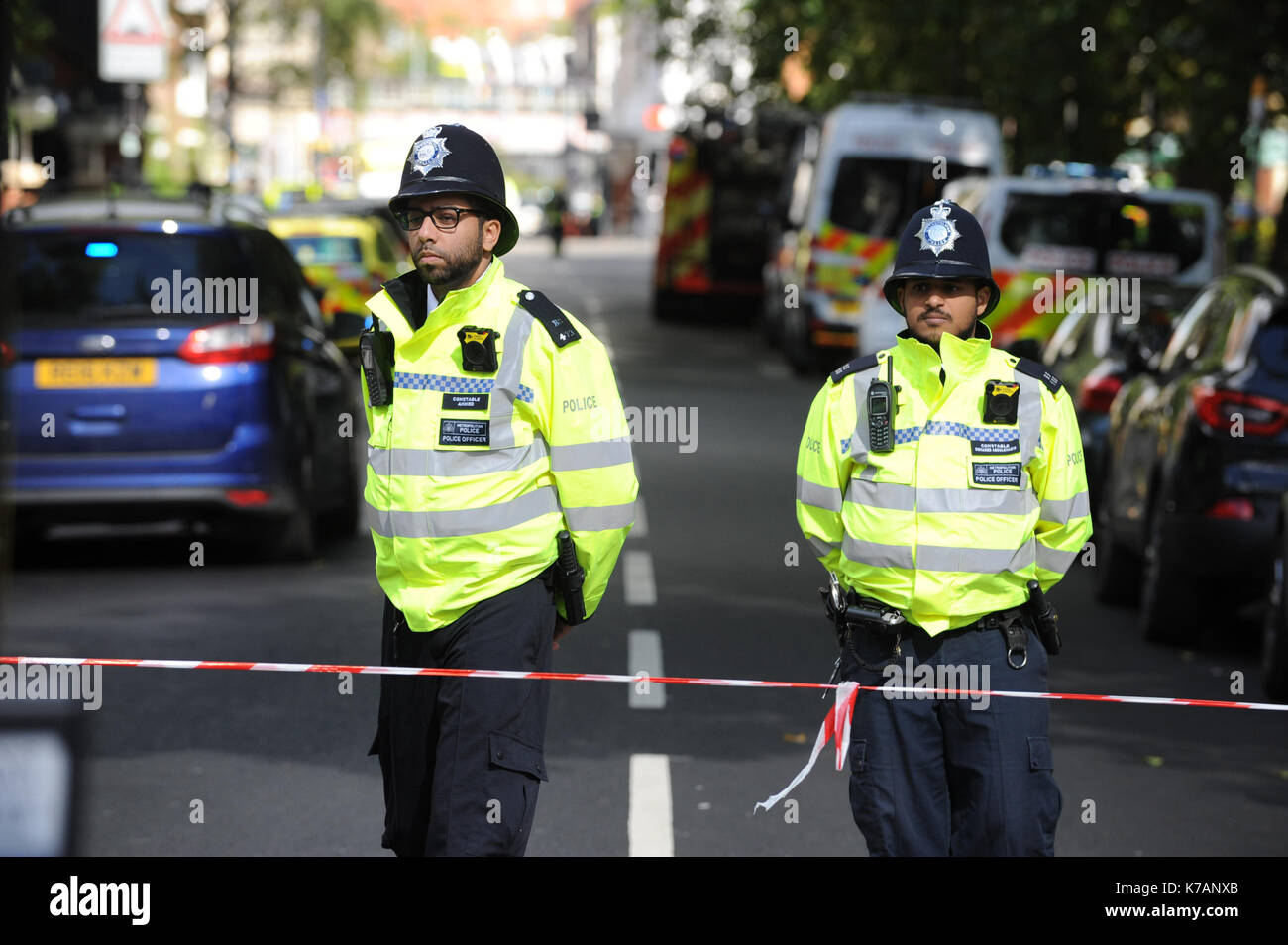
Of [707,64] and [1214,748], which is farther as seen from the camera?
[707,64]

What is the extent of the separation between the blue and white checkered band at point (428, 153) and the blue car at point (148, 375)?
6.23 meters

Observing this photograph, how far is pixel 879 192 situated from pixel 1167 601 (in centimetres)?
1397

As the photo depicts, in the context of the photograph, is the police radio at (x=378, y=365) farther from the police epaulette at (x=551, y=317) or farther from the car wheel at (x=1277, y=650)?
the car wheel at (x=1277, y=650)

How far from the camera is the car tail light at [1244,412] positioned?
9.30 metres

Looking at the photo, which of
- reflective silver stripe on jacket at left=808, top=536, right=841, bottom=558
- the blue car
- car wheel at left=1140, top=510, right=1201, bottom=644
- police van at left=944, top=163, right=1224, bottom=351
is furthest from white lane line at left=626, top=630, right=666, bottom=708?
police van at left=944, top=163, right=1224, bottom=351

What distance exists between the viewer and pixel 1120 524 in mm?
10562

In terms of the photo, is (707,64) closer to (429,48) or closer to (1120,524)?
(1120,524)

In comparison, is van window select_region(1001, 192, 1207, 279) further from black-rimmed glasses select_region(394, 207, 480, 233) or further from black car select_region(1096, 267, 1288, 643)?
black-rimmed glasses select_region(394, 207, 480, 233)

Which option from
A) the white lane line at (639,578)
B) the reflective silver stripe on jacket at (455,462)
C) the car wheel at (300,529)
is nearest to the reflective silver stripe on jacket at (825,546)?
the reflective silver stripe on jacket at (455,462)

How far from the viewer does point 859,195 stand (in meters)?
23.0

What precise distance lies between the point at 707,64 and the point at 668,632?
107 ft

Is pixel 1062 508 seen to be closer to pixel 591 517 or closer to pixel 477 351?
pixel 591 517

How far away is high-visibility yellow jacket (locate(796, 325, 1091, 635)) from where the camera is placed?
464cm
